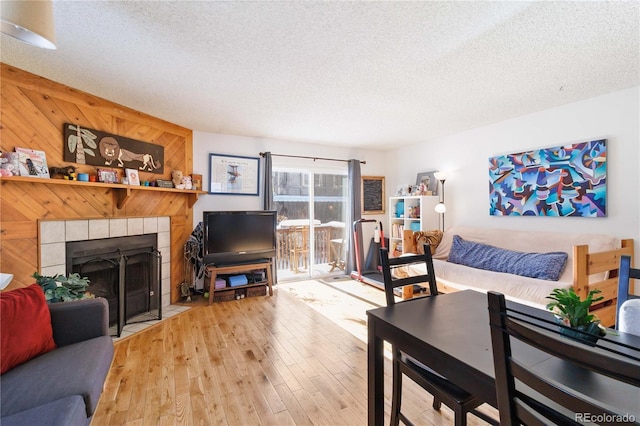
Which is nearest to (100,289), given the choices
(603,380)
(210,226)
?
(210,226)

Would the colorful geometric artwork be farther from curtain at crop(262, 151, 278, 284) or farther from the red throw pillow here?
the red throw pillow

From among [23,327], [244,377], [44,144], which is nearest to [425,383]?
[244,377]

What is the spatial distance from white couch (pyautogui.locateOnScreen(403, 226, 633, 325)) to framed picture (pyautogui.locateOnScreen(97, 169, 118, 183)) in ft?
12.4

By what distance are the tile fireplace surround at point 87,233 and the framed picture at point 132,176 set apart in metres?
0.40

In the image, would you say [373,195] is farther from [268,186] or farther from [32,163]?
[32,163]

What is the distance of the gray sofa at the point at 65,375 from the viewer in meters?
1.14

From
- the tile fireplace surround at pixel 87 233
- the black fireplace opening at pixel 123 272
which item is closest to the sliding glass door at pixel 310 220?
the tile fireplace surround at pixel 87 233

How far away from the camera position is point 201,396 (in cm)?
188

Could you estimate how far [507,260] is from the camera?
3211mm

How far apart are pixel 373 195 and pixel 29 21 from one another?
4.94m

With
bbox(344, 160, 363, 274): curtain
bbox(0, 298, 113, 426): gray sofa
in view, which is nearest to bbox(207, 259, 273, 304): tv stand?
bbox(344, 160, 363, 274): curtain

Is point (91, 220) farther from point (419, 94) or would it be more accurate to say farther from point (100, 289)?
point (419, 94)

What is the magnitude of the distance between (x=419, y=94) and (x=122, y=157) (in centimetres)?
321

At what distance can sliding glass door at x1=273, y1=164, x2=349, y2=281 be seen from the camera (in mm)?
4855
